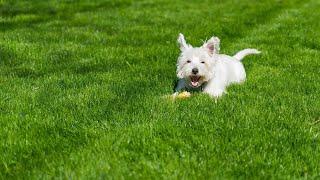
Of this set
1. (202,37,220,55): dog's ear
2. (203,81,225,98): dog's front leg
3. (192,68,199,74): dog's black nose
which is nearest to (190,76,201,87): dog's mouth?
(203,81,225,98): dog's front leg

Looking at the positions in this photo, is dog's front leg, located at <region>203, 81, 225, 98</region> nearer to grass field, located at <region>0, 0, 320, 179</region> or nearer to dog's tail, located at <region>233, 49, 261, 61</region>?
grass field, located at <region>0, 0, 320, 179</region>

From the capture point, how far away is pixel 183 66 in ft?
36.4

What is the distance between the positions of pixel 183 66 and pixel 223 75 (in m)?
1.11

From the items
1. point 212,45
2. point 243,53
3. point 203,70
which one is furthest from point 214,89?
point 243,53

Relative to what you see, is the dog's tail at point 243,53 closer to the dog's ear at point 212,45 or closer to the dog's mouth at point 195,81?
the dog's ear at point 212,45

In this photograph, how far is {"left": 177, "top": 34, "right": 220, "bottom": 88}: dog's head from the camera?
10938 millimetres

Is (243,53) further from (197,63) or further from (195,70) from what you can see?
(195,70)

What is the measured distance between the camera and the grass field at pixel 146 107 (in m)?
7.47

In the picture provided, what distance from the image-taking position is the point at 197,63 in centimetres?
1096

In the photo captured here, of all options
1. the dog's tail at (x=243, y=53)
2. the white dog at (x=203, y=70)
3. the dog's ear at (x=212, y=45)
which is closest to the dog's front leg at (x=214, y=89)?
the white dog at (x=203, y=70)

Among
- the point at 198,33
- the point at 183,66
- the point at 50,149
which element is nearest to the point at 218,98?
the point at 183,66

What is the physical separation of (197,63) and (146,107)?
5.17 feet

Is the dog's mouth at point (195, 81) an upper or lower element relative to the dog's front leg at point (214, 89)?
upper

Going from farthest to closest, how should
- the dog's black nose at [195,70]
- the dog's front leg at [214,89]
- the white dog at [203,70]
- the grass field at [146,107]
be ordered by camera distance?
the dog's front leg at [214,89]
the white dog at [203,70]
the dog's black nose at [195,70]
the grass field at [146,107]
